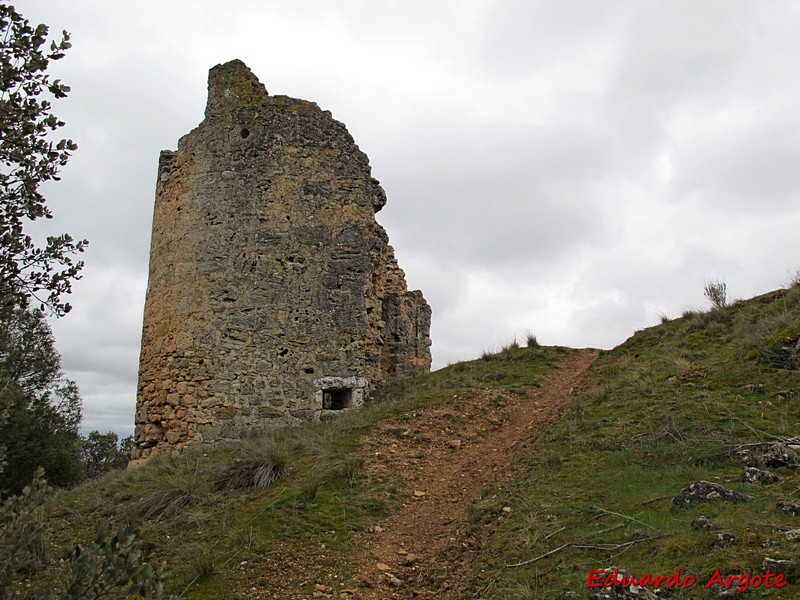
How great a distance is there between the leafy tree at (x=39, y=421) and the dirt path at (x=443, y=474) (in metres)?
12.1

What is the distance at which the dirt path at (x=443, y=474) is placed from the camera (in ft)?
19.1

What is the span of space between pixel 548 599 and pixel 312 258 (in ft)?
30.8

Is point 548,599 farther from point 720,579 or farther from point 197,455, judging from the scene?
point 197,455

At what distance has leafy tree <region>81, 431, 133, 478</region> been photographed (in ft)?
79.3

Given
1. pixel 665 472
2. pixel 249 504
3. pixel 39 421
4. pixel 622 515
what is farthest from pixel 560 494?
pixel 39 421

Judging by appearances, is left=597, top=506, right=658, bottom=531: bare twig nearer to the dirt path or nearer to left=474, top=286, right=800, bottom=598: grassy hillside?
left=474, top=286, right=800, bottom=598: grassy hillside

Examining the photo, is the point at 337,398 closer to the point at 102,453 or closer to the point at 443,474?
the point at 443,474

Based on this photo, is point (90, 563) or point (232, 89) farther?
point (232, 89)

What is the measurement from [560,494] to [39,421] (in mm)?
17712

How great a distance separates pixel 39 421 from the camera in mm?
18406

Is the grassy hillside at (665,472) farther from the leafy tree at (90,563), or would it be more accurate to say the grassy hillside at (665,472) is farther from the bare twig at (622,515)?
the leafy tree at (90,563)

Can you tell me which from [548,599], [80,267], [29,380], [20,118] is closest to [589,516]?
[548,599]

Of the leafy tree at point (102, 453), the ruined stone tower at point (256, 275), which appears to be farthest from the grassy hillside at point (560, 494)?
the leafy tree at point (102, 453)

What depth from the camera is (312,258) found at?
12.8 m
